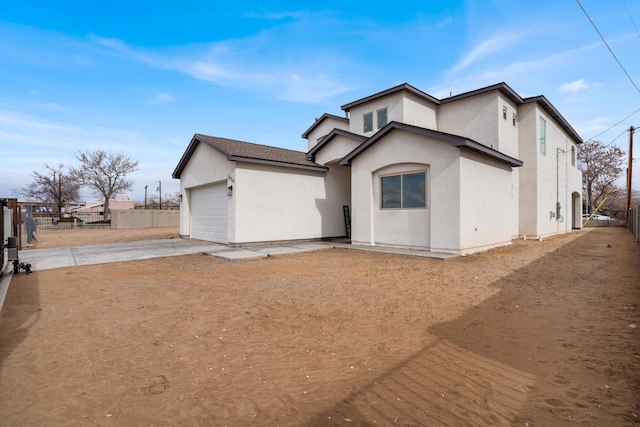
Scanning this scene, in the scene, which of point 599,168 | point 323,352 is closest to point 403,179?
point 323,352

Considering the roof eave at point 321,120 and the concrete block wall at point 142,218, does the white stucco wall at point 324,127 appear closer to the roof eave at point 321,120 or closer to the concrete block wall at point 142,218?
the roof eave at point 321,120

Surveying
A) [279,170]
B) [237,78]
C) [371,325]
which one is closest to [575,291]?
[371,325]

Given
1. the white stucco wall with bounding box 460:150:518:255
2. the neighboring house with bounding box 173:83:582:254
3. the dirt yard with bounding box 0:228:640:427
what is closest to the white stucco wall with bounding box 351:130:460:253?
the neighboring house with bounding box 173:83:582:254

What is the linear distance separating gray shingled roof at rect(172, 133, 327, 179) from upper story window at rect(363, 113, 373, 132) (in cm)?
376

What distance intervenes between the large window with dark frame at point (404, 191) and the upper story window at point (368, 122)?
5808 millimetres

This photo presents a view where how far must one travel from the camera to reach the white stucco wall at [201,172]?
41.9ft

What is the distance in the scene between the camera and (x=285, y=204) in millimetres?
13344

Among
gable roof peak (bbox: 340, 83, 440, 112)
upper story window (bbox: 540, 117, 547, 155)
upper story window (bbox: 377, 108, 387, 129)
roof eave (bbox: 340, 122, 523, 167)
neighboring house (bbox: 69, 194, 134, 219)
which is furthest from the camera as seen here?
neighboring house (bbox: 69, 194, 134, 219)

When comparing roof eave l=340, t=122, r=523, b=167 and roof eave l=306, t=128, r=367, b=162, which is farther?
roof eave l=306, t=128, r=367, b=162

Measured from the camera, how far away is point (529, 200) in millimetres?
15094

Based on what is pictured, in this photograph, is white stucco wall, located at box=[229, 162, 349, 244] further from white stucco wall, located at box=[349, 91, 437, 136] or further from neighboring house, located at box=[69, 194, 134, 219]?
neighboring house, located at box=[69, 194, 134, 219]

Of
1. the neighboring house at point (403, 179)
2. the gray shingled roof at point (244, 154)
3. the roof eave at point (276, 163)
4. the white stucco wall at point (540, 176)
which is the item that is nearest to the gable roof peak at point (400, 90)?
the neighboring house at point (403, 179)

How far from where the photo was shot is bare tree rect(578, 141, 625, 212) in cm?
3372

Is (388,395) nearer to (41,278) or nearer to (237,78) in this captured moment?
(41,278)
